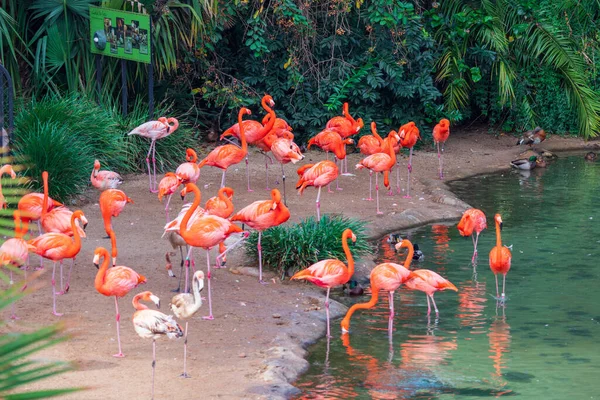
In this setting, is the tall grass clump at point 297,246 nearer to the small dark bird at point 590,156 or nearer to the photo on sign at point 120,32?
the photo on sign at point 120,32

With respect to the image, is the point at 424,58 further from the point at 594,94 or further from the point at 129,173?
the point at 129,173

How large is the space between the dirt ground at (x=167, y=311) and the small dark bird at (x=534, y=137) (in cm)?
446

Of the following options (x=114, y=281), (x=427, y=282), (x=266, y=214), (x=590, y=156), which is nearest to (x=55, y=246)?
(x=114, y=281)

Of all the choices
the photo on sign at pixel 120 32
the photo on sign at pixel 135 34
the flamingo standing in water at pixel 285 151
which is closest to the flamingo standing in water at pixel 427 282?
the flamingo standing in water at pixel 285 151

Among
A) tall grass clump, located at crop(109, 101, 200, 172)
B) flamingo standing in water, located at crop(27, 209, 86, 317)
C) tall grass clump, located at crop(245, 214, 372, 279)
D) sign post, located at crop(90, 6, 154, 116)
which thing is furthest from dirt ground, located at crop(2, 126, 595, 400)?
sign post, located at crop(90, 6, 154, 116)

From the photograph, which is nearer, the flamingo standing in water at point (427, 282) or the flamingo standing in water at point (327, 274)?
the flamingo standing in water at point (327, 274)

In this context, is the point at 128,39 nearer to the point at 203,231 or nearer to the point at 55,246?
the point at 203,231

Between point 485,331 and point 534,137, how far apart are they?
31.3 feet

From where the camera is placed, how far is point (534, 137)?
1570 cm

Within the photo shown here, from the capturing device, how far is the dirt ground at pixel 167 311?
535 centimetres

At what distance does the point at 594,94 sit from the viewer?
16.0 m

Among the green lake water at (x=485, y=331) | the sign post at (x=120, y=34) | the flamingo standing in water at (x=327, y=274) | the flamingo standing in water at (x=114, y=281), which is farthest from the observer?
the sign post at (x=120, y=34)

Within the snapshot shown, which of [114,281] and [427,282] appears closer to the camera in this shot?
[114,281]

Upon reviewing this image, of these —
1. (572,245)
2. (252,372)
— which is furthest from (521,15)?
(252,372)
